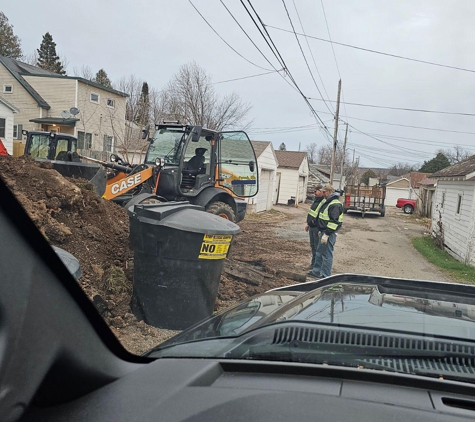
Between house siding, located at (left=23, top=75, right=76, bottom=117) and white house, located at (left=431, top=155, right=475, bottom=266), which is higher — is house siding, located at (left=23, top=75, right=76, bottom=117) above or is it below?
above

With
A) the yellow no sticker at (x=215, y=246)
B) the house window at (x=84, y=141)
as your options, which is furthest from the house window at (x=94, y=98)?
the yellow no sticker at (x=215, y=246)

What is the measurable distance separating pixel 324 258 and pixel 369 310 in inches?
278

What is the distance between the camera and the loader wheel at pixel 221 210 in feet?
30.7

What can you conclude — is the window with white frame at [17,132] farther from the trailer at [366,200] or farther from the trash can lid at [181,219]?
the trailer at [366,200]

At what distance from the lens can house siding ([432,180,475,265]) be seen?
13.8 meters

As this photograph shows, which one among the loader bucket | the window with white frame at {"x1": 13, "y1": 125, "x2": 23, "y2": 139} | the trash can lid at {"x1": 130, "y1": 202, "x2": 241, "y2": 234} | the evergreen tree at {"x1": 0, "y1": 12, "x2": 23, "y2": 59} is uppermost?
the evergreen tree at {"x1": 0, "y1": 12, "x2": 23, "y2": 59}

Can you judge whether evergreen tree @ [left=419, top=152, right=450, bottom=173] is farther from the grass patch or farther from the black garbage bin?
the black garbage bin

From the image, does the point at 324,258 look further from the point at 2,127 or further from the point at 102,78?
the point at 102,78

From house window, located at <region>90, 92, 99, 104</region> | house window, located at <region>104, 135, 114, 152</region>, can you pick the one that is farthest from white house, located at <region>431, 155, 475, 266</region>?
house window, located at <region>104, 135, 114, 152</region>

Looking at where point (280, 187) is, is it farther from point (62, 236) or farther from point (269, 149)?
point (62, 236)

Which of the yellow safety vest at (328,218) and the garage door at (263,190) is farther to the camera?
the garage door at (263,190)

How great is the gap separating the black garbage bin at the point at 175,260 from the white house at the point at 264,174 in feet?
65.2

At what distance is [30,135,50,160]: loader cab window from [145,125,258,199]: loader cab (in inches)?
132

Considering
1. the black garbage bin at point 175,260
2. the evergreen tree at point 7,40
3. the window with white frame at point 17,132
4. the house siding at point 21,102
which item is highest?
the evergreen tree at point 7,40
